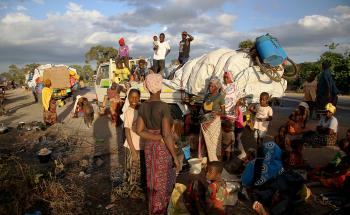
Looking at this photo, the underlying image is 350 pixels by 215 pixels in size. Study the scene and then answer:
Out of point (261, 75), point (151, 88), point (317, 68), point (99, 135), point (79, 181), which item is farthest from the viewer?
point (317, 68)

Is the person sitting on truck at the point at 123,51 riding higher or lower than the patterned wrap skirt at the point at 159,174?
higher

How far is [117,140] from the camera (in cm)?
830

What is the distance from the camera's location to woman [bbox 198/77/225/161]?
5.38m

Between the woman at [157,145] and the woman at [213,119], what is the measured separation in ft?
6.69

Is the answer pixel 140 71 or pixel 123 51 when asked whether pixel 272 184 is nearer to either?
pixel 140 71

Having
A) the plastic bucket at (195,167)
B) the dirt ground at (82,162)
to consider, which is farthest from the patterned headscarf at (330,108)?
the plastic bucket at (195,167)

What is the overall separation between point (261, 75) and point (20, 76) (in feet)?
175

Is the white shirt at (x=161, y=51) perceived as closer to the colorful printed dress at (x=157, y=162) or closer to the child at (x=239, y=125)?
the child at (x=239, y=125)

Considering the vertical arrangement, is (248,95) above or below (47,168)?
above

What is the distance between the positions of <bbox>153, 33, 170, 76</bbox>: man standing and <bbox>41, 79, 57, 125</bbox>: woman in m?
3.43

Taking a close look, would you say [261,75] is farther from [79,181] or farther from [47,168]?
[47,168]

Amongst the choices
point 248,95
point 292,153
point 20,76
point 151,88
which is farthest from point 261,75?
point 20,76

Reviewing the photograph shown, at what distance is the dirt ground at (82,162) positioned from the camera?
13.8 feet

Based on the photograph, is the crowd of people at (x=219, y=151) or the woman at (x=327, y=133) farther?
the woman at (x=327, y=133)
